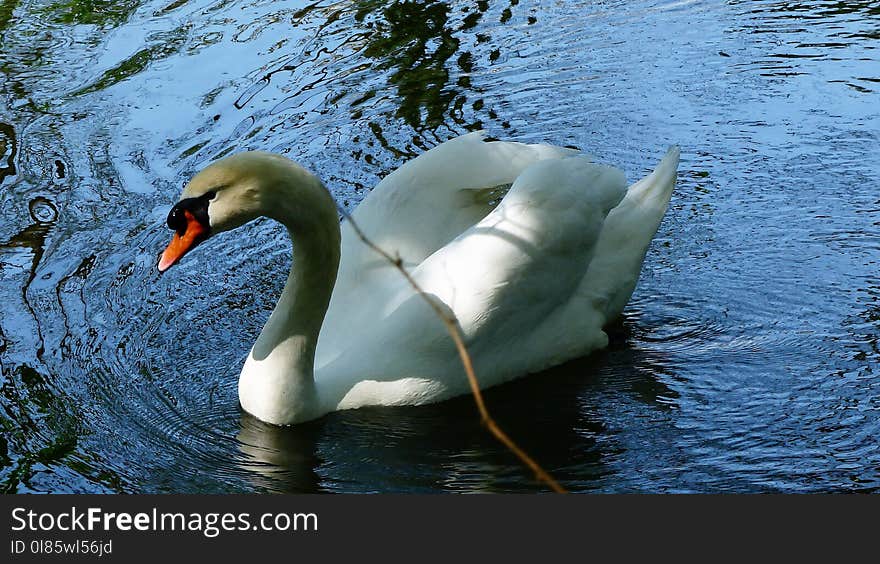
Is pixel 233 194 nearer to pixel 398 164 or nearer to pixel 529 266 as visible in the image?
pixel 529 266

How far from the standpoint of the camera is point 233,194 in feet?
17.5

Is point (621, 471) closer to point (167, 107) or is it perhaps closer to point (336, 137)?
point (336, 137)

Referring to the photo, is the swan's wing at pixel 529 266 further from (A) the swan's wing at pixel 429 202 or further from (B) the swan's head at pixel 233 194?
(B) the swan's head at pixel 233 194

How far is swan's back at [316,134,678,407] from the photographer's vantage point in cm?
586

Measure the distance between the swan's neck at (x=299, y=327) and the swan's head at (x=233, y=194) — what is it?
0.27 ft

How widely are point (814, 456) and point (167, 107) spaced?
221 inches

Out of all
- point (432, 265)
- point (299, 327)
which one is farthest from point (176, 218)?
point (432, 265)

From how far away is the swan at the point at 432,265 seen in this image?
5449 millimetres

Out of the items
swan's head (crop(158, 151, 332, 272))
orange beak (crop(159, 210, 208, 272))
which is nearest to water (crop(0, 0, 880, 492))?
orange beak (crop(159, 210, 208, 272))

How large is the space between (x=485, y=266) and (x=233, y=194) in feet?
3.90

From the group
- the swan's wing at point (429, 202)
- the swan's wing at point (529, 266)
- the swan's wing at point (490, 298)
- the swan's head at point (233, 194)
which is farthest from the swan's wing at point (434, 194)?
the swan's head at point (233, 194)

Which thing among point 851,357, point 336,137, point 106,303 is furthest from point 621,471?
point 336,137

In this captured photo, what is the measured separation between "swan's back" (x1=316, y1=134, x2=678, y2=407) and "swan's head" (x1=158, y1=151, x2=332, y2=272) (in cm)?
81

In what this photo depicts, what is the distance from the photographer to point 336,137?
8.89 m
